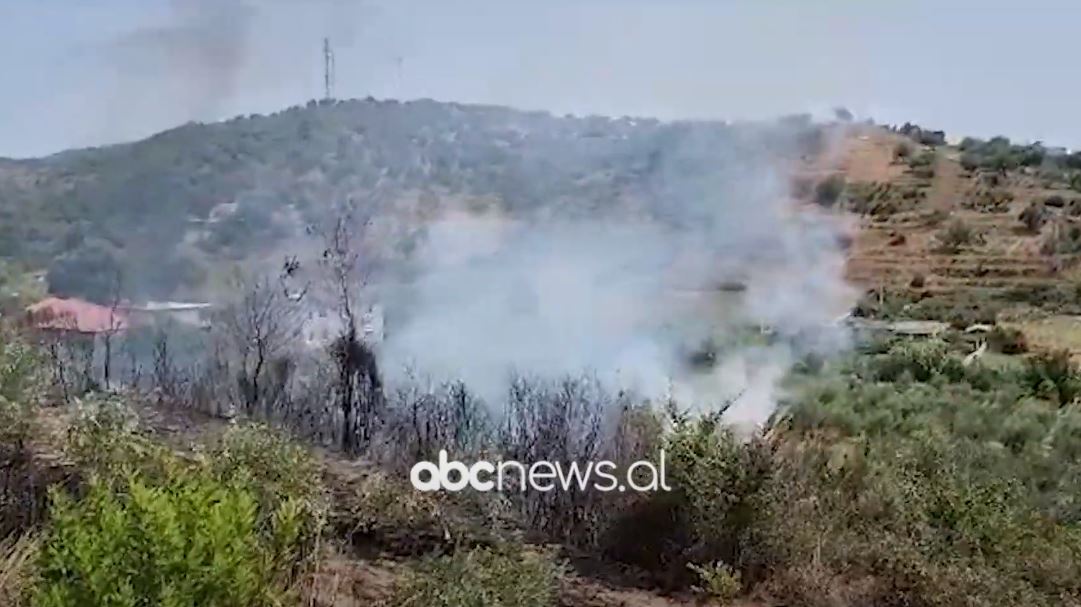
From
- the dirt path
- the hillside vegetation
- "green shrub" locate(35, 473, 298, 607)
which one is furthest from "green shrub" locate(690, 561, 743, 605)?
"green shrub" locate(35, 473, 298, 607)

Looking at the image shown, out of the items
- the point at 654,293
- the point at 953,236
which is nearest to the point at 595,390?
the point at 654,293

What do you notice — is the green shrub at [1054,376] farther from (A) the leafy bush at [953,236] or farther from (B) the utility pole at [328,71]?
(B) the utility pole at [328,71]

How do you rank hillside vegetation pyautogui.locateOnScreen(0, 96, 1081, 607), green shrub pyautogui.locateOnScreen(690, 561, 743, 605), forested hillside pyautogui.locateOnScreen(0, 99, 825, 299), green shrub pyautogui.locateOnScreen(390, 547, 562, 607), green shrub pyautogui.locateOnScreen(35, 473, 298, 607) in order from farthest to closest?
forested hillside pyautogui.locateOnScreen(0, 99, 825, 299) < hillside vegetation pyautogui.locateOnScreen(0, 96, 1081, 607) < green shrub pyautogui.locateOnScreen(690, 561, 743, 605) < green shrub pyautogui.locateOnScreen(390, 547, 562, 607) < green shrub pyautogui.locateOnScreen(35, 473, 298, 607)

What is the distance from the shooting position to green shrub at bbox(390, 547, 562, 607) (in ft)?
10.2

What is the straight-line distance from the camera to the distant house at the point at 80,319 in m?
4.28

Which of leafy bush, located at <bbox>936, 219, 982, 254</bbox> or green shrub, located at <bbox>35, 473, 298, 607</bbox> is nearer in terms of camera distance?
green shrub, located at <bbox>35, 473, 298, 607</bbox>

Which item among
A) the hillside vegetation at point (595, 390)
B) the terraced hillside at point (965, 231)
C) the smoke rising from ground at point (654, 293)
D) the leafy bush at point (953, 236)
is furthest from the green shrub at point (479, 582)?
the leafy bush at point (953, 236)

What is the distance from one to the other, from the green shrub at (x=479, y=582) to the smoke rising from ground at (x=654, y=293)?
0.76 m

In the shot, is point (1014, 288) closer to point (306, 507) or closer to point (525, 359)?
point (525, 359)

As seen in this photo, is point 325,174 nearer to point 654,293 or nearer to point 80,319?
point 80,319

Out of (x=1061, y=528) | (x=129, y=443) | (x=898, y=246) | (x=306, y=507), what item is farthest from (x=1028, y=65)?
(x=129, y=443)

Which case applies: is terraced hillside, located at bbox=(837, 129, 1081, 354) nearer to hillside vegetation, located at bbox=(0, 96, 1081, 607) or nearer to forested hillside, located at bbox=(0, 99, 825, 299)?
hillside vegetation, located at bbox=(0, 96, 1081, 607)

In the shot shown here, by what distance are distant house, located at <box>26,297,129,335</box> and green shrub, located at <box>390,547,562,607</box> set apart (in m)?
1.43

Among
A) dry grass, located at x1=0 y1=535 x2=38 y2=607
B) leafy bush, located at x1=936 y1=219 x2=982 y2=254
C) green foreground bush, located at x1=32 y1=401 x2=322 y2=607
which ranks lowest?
dry grass, located at x1=0 y1=535 x2=38 y2=607
